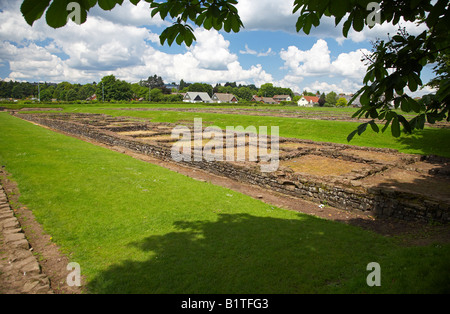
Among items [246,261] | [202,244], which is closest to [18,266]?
[202,244]

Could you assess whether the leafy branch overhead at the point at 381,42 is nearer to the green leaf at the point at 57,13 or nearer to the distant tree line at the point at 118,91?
the green leaf at the point at 57,13

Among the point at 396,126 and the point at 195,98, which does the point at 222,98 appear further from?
the point at 396,126

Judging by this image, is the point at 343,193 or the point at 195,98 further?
the point at 195,98

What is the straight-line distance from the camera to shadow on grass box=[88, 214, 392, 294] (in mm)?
3732

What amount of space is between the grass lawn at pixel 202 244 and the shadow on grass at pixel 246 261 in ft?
0.05

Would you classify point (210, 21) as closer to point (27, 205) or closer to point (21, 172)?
point (27, 205)

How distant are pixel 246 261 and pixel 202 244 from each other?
1.00 m

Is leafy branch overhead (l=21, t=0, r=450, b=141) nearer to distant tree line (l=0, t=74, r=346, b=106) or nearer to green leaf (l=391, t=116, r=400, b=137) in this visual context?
green leaf (l=391, t=116, r=400, b=137)

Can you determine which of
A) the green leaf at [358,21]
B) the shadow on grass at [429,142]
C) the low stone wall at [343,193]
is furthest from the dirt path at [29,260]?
the shadow on grass at [429,142]

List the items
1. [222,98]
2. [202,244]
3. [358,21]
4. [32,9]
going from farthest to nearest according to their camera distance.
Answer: [222,98] < [202,244] < [358,21] < [32,9]

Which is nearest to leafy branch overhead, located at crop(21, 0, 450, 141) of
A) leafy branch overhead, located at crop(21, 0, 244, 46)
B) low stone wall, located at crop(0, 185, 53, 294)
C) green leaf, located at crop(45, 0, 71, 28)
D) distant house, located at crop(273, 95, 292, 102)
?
leafy branch overhead, located at crop(21, 0, 244, 46)

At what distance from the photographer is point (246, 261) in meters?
4.41

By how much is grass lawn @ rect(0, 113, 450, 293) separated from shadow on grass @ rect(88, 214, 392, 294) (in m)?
0.02

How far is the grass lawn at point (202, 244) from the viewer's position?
3703mm
